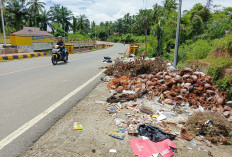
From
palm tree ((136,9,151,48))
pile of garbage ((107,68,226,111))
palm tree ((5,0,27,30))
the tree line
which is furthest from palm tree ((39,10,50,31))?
pile of garbage ((107,68,226,111))

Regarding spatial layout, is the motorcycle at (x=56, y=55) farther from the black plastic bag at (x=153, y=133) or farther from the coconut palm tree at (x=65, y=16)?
the coconut palm tree at (x=65, y=16)

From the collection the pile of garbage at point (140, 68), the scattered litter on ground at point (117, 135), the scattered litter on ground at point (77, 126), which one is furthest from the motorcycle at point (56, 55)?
the scattered litter on ground at point (117, 135)

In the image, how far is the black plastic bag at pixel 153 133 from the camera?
281cm

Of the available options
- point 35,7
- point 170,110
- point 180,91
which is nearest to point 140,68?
point 180,91

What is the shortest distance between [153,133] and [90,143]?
1069 millimetres

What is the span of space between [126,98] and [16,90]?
338 centimetres

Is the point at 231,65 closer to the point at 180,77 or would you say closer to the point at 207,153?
the point at 180,77

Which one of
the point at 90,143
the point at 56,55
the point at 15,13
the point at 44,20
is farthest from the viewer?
the point at 44,20

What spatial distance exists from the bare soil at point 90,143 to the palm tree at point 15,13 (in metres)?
62.8

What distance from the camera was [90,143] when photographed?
2.63 m

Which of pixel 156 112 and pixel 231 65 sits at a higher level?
pixel 231 65

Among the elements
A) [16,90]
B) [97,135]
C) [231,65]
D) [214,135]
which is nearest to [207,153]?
[214,135]

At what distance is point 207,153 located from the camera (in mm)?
2572

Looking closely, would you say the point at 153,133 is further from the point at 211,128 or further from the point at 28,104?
the point at 28,104
